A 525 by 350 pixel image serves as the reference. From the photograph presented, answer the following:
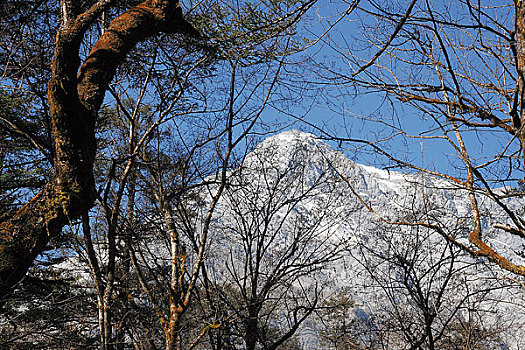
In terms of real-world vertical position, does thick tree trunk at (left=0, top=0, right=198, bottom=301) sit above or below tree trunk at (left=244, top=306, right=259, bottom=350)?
above

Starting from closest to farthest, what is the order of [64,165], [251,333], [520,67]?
[520,67]
[64,165]
[251,333]

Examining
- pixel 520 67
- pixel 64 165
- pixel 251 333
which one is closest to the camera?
pixel 520 67

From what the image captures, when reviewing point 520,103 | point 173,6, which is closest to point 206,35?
point 173,6

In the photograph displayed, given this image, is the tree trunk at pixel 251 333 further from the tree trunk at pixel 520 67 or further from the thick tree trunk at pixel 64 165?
the tree trunk at pixel 520 67

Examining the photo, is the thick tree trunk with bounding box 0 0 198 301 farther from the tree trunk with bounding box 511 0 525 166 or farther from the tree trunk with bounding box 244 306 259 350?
the tree trunk with bounding box 244 306 259 350

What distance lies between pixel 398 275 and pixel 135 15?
305 inches

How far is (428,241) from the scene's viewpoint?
881 centimetres

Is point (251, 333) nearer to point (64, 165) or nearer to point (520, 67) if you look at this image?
point (64, 165)

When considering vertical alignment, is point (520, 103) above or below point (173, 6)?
below

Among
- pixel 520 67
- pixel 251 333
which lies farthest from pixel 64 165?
pixel 251 333

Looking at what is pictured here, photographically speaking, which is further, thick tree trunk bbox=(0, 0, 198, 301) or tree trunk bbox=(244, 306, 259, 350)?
tree trunk bbox=(244, 306, 259, 350)

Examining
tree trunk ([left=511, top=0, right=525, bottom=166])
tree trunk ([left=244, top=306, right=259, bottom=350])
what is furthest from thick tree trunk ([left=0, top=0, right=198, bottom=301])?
tree trunk ([left=244, top=306, right=259, bottom=350])

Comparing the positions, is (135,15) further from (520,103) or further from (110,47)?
(520,103)

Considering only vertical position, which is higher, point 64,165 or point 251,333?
point 64,165
